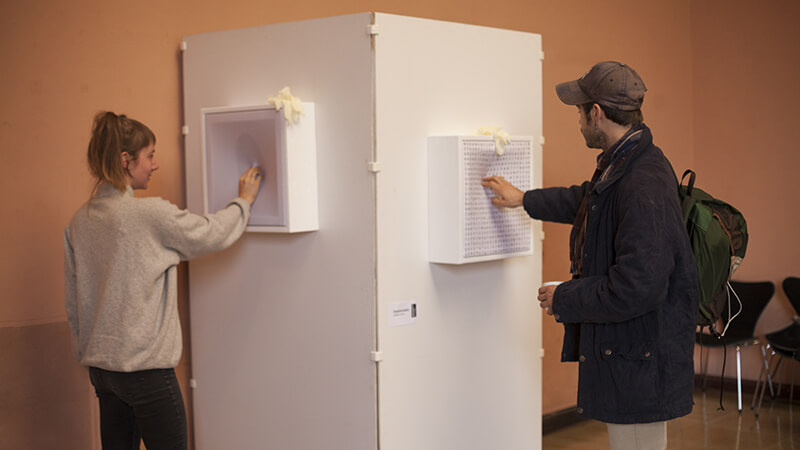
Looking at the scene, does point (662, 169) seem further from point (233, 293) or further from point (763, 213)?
point (763, 213)

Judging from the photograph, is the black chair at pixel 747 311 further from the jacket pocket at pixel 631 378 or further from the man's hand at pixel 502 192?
the jacket pocket at pixel 631 378

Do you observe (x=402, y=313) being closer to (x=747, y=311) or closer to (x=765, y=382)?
(x=765, y=382)

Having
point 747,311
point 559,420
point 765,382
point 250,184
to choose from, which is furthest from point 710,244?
point 747,311

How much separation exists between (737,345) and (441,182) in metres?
3.32

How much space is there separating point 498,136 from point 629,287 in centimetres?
87

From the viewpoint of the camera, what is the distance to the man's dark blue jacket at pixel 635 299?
7.26 ft

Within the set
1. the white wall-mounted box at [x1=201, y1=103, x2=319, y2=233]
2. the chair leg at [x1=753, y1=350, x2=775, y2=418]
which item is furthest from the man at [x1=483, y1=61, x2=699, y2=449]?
the chair leg at [x1=753, y1=350, x2=775, y2=418]

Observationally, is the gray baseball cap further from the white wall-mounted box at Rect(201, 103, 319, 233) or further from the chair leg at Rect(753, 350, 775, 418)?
the chair leg at Rect(753, 350, 775, 418)

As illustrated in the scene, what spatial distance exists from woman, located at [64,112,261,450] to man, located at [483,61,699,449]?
45.8 inches

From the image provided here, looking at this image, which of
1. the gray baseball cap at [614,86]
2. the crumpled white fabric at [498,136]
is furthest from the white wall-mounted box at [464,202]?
the gray baseball cap at [614,86]

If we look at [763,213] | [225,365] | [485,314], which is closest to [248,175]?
[225,365]

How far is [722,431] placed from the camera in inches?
188

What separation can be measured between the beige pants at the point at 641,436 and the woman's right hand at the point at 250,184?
1382 mm

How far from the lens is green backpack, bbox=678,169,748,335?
2.39 meters
